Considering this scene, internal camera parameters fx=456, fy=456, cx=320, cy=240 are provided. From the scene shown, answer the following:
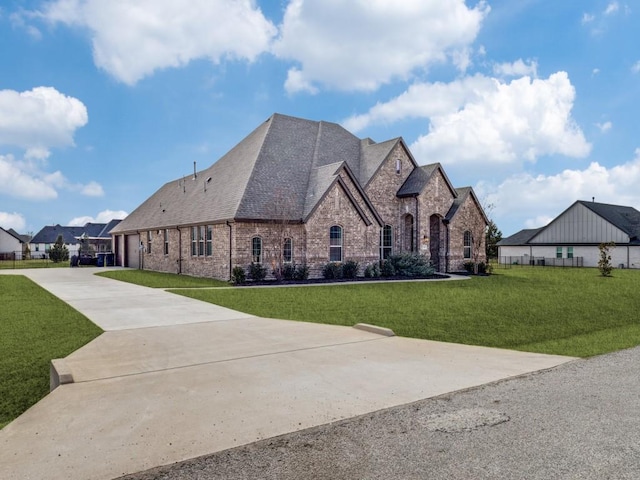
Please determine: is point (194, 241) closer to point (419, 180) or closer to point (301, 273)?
point (301, 273)

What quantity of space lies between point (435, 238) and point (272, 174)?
13.6 metres

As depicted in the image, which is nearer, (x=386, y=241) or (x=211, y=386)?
(x=211, y=386)

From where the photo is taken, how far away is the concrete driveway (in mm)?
4527

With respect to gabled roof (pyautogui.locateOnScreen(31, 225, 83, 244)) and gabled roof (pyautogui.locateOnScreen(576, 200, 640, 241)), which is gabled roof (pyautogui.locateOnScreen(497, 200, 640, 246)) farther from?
gabled roof (pyautogui.locateOnScreen(31, 225, 83, 244))

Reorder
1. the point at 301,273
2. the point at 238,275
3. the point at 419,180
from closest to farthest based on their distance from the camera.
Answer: the point at 238,275, the point at 301,273, the point at 419,180

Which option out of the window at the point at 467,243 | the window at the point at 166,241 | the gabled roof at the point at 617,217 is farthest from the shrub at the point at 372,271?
the gabled roof at the point at 617,217

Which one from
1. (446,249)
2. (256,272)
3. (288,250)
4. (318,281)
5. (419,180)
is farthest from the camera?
(446,249)

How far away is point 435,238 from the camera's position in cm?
3394

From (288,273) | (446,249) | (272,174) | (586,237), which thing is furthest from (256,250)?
(586,237)

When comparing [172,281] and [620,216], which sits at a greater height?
[620,216]

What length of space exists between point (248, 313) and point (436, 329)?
5.38 meters

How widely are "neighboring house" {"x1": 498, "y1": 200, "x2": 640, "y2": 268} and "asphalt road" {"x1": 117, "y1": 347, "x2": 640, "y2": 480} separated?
48937mm

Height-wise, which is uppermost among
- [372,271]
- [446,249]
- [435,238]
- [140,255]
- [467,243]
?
[435,238]

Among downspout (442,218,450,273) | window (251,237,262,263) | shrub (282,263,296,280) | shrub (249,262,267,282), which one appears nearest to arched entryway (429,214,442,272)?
downspout (442,218,450,273)
